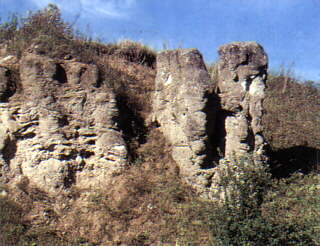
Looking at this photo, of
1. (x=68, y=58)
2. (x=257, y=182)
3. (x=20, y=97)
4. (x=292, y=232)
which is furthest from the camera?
(x=68, y=58)

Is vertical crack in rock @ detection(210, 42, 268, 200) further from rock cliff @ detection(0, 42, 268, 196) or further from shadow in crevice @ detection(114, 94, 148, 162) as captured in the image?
shadow in crevice @ detection(114, 94, 148, 162)

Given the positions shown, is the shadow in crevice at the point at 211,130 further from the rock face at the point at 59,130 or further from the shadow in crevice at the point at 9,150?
the shadow in crevice at the point at 9,150

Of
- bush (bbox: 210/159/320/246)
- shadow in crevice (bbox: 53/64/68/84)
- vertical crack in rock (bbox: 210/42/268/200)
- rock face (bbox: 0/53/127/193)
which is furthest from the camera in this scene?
shadow in crevice (bbox: 53/64/68/84)

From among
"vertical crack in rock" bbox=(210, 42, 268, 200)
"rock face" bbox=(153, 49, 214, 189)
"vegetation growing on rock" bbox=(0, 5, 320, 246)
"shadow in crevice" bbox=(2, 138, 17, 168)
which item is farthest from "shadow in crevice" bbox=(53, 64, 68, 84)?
"vertical crack in rock" bbox=(210, 42, 268, 200)

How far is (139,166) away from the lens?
8.55m

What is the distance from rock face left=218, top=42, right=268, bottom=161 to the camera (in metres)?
8.45

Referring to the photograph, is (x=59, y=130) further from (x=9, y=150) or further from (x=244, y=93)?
(x=244, y=93)

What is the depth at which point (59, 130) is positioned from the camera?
8.41m

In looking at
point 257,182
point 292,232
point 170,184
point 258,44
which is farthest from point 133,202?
point 258,44

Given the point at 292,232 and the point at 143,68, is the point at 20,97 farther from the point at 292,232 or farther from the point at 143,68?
the point at 292,232

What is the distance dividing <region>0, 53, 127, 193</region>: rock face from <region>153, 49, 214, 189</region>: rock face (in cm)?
113

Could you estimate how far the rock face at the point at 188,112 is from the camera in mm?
8289

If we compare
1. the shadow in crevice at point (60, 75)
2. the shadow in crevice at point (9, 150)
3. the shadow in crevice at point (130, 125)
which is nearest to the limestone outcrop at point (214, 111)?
the shadow in crevice at point (130, 125)

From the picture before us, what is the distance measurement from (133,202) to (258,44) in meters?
4.07
